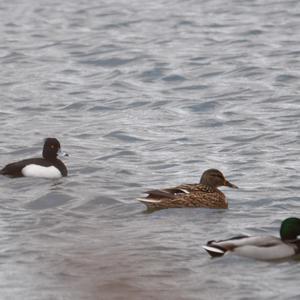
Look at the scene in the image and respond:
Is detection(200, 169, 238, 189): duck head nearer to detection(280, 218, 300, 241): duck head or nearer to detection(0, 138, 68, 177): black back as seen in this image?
detection(0, 138, 68, 177): black back

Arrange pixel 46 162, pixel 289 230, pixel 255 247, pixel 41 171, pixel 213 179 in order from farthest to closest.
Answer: pixel 46 162, pixel 41 171, pixel 213 179, pixel 289 230, pixel 255 247

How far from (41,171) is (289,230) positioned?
536 centimetres

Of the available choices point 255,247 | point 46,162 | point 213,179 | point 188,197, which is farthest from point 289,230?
point 46,162

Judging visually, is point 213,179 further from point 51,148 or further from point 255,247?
point 255,247

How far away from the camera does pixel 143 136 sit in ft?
71.5

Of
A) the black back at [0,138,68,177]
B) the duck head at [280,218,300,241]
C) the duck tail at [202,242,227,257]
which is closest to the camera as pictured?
the duck tail at [202,242,227,257]

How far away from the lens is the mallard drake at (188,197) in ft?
53.2

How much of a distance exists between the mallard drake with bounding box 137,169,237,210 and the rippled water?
0.13 metres

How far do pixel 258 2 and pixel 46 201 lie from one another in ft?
68.2

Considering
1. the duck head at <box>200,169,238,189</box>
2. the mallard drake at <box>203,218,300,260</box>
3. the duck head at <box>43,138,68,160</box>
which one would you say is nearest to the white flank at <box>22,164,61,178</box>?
the duck head at <box>43,138,68,160</box>

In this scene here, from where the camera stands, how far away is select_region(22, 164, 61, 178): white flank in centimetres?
1831

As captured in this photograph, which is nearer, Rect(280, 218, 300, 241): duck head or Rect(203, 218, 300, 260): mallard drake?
Rect(203, 218, 300, 260): mallard drake

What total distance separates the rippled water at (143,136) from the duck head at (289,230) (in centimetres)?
50

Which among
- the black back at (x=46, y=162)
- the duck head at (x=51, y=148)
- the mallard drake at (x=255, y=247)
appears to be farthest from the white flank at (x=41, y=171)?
the mallard drake at (x=255, y=247)
